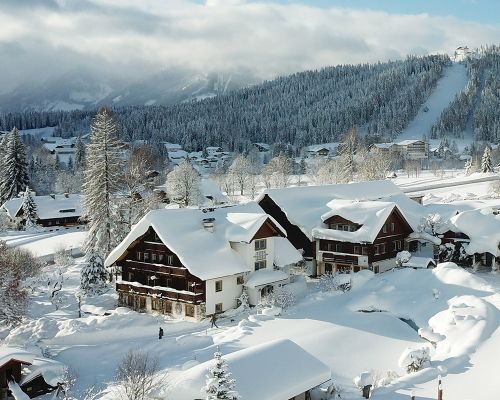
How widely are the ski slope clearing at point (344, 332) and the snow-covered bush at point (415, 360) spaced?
328 mm

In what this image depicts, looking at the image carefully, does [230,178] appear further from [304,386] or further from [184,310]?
[304,386]

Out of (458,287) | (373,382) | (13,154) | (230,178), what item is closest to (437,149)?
(230,178)

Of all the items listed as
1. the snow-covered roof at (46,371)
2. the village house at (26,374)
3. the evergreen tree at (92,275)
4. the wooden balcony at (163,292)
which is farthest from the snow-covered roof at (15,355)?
the evergreen tree at (92,275)

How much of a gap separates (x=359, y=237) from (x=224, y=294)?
1292cm

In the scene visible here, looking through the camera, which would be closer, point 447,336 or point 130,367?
point 130,367

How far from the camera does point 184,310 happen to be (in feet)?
131

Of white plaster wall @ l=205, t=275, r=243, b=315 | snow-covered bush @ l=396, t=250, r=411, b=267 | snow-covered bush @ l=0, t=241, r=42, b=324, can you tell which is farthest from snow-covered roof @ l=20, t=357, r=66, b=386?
snow-covered bush @ l=396, t=250, r=411, b=267

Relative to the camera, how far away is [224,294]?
40125mm

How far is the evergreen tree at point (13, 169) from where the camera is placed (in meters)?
94.7

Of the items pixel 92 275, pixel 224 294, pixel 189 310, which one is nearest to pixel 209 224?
pixel 224 294

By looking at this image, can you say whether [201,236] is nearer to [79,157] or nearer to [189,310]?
[189,310]

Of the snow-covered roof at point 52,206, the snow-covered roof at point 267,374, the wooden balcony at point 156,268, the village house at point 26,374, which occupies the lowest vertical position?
the village house at point 26,374

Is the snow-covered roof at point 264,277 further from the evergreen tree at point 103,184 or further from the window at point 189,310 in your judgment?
the evergreen tree at point 103,184

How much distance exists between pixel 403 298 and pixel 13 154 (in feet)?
254
